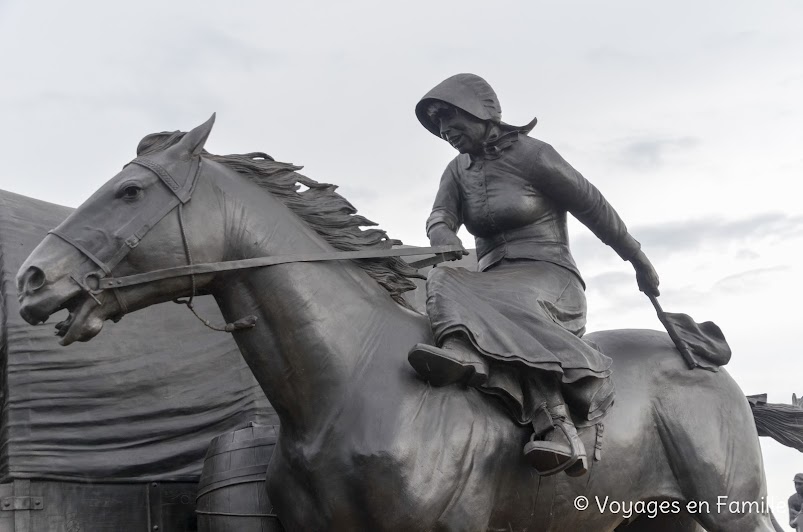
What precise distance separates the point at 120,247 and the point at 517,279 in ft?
6.89

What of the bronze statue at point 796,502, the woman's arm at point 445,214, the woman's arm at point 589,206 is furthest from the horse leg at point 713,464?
the bronze statue at point 796,502

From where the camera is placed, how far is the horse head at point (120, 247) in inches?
174

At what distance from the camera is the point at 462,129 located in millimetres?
5797

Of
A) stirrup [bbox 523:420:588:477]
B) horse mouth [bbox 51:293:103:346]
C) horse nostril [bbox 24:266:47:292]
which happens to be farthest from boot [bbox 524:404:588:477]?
horse nostril [bbox 24:266:47:292]

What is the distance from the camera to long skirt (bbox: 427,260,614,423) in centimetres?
482

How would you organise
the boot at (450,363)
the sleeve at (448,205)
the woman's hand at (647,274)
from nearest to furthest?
the boot at (450,363) < the sleeve at (448,205) < the woman's hand at (647,274)

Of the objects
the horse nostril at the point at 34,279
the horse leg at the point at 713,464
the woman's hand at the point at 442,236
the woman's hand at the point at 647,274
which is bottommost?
the horse leg at the point at 713,464

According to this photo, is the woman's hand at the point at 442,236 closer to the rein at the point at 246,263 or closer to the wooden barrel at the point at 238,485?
the rein at the point at 246,263

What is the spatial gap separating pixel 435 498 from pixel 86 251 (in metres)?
1.90

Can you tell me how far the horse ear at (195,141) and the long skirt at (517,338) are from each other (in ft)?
4.28

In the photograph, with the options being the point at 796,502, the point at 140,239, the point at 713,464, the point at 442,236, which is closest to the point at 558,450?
the point at 713,464

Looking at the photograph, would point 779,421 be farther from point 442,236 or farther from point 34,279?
point 34,279

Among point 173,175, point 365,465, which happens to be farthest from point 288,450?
point 173,175

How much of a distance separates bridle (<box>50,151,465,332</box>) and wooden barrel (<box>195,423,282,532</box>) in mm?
1372
